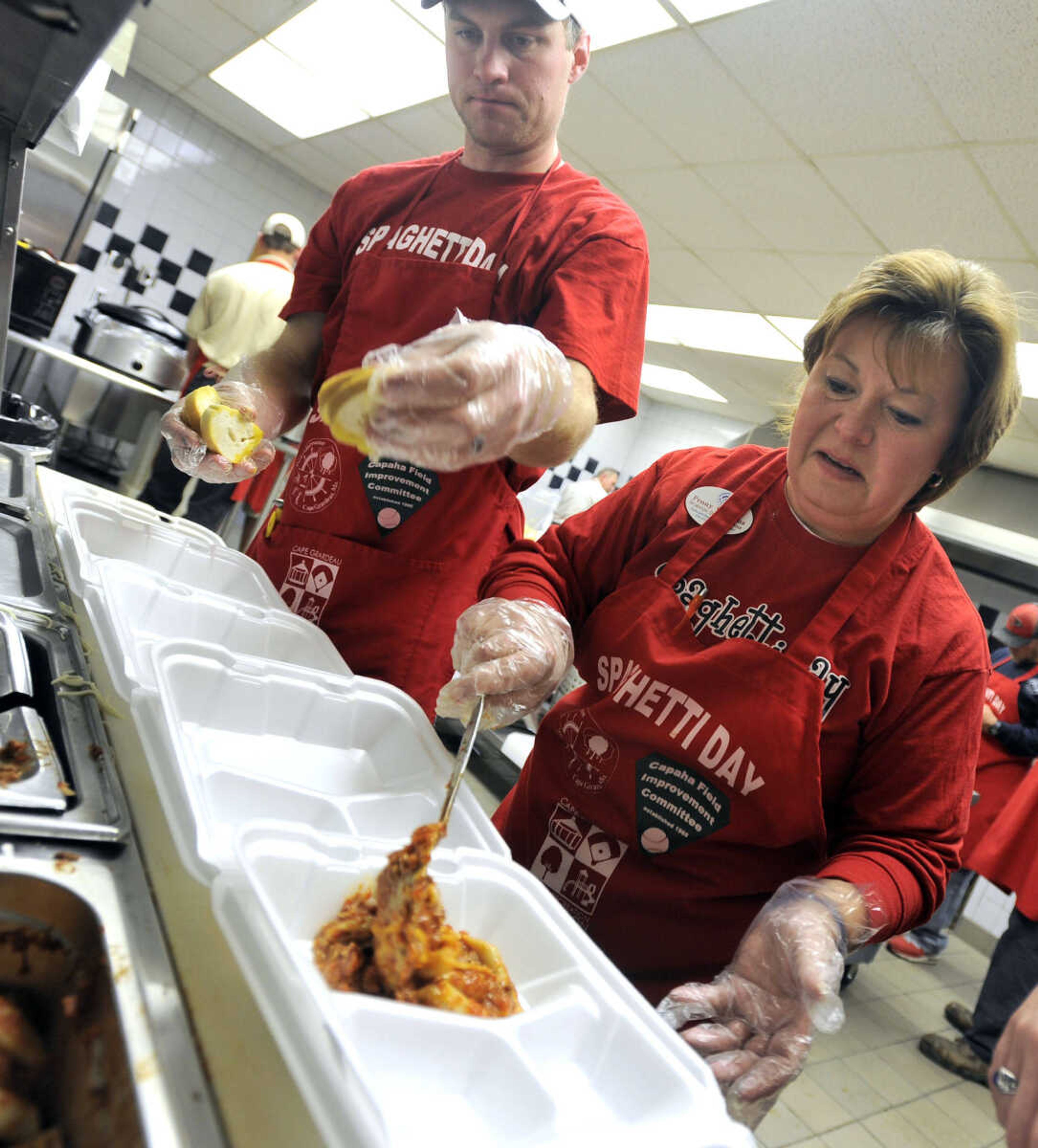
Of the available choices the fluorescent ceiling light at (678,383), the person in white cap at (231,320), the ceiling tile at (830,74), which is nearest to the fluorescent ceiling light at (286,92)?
the person in white cap at (231,320)

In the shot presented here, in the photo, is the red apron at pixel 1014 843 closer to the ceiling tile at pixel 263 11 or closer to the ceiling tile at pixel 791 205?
the ceiling tile at pixel 791 205

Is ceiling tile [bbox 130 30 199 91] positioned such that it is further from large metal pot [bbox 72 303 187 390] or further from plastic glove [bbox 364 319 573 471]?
plastic glove [bbox 364 319 573 471]

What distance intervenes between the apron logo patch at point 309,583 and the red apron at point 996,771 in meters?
3.63

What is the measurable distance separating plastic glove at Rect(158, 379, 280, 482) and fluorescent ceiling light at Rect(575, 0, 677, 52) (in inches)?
87.5

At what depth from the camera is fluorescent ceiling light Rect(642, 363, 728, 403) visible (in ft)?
26.9

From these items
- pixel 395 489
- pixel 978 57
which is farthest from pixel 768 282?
pixel 395 489

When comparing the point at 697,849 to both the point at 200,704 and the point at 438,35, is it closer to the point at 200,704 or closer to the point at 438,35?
the point at 200,704

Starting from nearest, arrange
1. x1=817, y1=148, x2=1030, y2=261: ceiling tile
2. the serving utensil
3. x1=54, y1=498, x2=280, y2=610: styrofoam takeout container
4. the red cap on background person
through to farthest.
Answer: the serving utensil
x1=54, y1=498, x2=280, y2=610: styrofoam takeout container
x1=817, y1=148, x2=1030, y2=261: ceiling tile
the red cap on background person

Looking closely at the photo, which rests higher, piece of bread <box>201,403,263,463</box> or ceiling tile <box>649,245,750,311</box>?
ceiling tile <box>649,245,750,311</box>

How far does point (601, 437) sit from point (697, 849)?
931cm

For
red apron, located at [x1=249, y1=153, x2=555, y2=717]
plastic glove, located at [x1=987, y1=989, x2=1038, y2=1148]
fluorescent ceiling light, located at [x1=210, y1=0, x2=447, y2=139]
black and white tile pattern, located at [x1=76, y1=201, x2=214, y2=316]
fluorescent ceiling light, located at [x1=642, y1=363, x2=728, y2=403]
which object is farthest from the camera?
fluorescent ceiling light, located at [x1=642, y1=363, x2=728, y2=403]

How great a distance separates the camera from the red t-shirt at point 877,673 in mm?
1124

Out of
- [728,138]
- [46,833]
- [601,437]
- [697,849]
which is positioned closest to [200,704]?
[46,833]

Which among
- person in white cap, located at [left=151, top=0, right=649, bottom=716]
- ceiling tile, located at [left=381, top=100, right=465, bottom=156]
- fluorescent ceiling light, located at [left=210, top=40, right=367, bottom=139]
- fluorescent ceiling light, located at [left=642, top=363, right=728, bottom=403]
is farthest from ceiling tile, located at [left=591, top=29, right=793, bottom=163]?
fluorescent ceiling light, located at [left=642, top=363, right=728, bottom=403]
